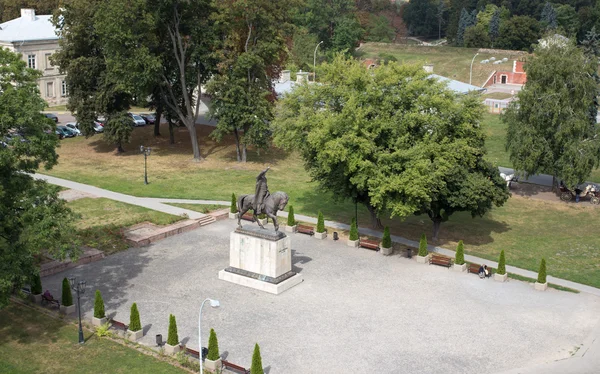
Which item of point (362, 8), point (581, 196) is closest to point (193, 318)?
point (581, 196)

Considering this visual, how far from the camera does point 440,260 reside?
38.5 metres

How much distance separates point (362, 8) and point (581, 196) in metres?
112

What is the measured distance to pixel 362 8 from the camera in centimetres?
15700

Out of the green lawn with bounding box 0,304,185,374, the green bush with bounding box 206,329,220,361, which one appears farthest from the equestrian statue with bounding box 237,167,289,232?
the green lawn with bounding box 0,304,185,374

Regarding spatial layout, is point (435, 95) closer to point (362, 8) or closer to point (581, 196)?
point (581, 196)

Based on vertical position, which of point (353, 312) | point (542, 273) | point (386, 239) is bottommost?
point (353, 312)

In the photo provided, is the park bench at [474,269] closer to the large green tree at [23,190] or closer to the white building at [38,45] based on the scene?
the large green tree at [23,190]

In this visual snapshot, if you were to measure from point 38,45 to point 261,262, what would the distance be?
188 feet

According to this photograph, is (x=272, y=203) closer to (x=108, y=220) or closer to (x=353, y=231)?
(x=353, y=231)

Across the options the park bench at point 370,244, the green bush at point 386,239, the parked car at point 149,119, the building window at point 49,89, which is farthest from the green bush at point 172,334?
the building window at point 49,89

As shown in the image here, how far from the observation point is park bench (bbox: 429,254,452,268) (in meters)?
38.3

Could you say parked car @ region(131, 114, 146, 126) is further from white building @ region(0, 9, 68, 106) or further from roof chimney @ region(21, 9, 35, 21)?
roof chimney @ region(21, 9, 35, 21)

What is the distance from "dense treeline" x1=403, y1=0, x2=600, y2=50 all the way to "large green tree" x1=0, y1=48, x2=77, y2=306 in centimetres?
10504

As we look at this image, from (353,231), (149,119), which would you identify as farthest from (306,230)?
(149,119)
